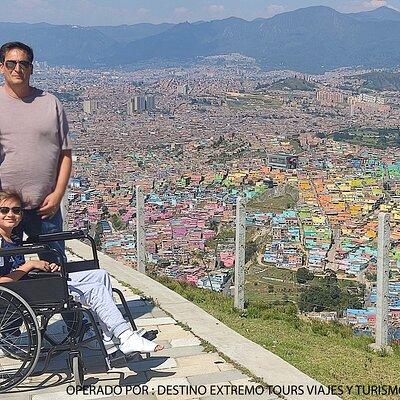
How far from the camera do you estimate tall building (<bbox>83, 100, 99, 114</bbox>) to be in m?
47.5

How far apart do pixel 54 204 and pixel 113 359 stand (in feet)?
2.97

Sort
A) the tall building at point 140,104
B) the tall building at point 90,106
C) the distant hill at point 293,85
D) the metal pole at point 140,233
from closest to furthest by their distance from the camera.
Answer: the metal pole at point 140,233 → the tall building at point 90,106 → the tall building at point 140,104 → the distant hill at point 293,85

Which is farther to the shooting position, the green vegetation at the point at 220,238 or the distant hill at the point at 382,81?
the distant hill at the point at 382,81

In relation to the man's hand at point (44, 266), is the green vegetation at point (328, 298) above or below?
below

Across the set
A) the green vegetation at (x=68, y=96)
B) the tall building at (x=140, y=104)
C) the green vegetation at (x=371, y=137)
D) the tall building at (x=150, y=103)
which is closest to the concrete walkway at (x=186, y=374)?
the green vegetation at (x=371, y=137)

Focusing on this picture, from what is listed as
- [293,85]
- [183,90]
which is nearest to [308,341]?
[183,90]

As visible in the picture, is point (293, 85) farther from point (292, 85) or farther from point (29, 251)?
point (29, 251)

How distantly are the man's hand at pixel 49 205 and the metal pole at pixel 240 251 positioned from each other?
1952mm

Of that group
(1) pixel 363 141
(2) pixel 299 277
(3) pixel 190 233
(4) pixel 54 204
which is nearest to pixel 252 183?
(3) pixel 190 233

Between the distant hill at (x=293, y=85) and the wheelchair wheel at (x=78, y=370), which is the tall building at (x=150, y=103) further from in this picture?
the wheelchair wheel at (x=78, y=370)

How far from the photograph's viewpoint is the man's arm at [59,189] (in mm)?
3799

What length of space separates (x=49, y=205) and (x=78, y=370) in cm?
90

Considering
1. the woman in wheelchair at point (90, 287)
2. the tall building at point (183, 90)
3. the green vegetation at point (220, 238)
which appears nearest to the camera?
the woman in wheelchair at point (90, 287)

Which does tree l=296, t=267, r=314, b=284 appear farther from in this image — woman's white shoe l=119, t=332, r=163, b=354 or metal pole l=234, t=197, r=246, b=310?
woman's white shoe l=119, t=332, r=163, b=354
